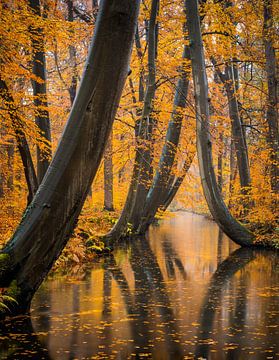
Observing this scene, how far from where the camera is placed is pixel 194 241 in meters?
19.5

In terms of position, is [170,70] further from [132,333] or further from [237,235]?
[132,333]

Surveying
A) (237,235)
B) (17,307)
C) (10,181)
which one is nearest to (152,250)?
(237,235)

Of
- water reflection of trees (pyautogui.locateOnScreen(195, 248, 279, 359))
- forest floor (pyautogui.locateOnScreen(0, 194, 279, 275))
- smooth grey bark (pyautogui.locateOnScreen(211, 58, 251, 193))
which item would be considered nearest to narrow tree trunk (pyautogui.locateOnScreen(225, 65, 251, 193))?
smooth grey bark (pyautogui.locateOnScreen(211, 58, 251, 193))

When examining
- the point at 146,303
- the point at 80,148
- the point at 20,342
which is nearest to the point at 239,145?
the point at 146,303

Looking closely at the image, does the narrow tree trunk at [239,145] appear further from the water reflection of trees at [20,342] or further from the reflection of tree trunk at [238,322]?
the water reflection of trees at [20,342]

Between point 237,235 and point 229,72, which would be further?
point 229,72

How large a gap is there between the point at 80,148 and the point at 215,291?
4.69m

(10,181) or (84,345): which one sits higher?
(10,181)

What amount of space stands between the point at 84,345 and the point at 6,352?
87 cm

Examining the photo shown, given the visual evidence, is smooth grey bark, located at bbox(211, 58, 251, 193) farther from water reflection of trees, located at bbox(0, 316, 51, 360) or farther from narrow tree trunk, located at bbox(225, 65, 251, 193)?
water reflection of trees, located at bbox(0, 316, 51, 360)

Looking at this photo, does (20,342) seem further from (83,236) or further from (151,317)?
(83,236)

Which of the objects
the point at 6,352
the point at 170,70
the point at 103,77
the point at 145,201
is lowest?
the point at 6,352

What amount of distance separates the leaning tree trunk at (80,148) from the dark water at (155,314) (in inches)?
40.3

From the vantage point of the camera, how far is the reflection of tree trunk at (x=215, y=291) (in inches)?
238
